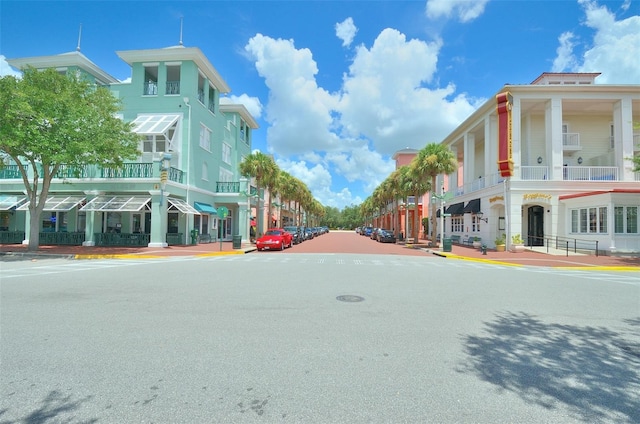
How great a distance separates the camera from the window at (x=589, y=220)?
22.2 metres

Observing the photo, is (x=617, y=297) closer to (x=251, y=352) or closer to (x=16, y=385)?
(x=251, y=352)

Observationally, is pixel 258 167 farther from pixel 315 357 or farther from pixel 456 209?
pixel 315 357

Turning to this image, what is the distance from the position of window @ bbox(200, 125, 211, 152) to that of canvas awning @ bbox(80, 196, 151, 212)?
24.7 feet

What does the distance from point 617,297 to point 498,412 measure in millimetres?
8384

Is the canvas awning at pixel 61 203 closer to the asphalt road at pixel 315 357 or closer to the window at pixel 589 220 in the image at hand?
the asphalt road at pixel 315 357

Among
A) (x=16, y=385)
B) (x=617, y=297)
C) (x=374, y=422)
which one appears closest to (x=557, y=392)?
(x=374, y=422)

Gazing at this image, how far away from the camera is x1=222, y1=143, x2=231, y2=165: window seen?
34.9 meters

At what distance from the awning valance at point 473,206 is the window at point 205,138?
81.6ft

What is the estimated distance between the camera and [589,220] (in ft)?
76.3

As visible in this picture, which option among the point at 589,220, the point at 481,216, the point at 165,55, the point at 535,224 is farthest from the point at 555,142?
the point at 165,55

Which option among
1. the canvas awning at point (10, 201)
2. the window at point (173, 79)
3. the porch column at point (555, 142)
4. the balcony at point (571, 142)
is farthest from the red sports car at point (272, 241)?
the balcony at point (571, 142)

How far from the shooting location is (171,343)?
4906 mm

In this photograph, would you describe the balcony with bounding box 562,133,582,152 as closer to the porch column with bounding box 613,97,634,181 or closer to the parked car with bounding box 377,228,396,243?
the porch column with bounding box 613,97,634,181

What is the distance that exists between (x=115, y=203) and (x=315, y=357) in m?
24.1
